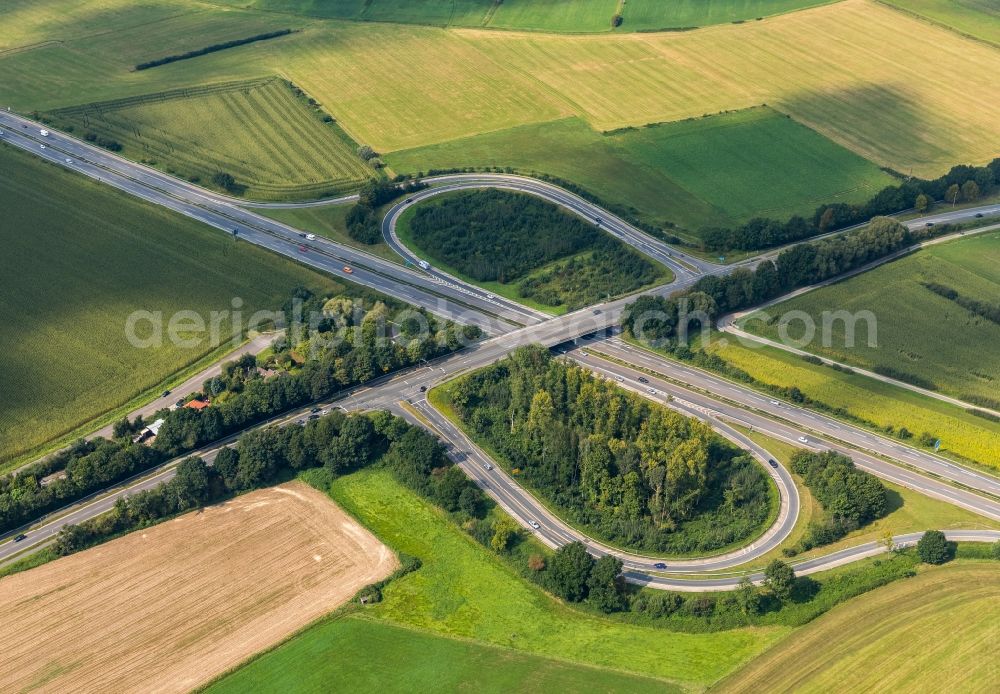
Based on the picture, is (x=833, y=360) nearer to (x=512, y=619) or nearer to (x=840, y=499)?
(x=840, y=499)

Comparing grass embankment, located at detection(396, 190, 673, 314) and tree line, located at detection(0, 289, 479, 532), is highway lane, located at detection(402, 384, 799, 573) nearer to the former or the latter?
tree line, located at detection(0, 289, 479, 532)

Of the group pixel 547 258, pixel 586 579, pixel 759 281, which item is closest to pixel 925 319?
pixel 759 281

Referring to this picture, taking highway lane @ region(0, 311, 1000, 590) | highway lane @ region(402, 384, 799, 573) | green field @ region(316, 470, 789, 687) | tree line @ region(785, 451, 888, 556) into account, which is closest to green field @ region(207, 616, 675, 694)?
green field @ region(316, 470, 789, 687)

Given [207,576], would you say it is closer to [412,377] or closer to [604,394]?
[412,377]

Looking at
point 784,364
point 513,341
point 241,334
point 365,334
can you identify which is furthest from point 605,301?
point 241,334

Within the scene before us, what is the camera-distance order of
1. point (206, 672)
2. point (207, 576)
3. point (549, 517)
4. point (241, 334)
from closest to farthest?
point (206, 672) < point (207, 576) < point (549, 517) < point (241, 334)

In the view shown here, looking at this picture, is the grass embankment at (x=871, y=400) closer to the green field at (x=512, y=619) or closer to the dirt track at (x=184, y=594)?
the green field at (x=512, y=619)

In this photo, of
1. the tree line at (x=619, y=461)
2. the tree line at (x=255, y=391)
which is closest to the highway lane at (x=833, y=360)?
the tree line at (x=619, y=461)

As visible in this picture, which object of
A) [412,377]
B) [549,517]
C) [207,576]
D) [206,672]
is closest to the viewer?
[206,672]
